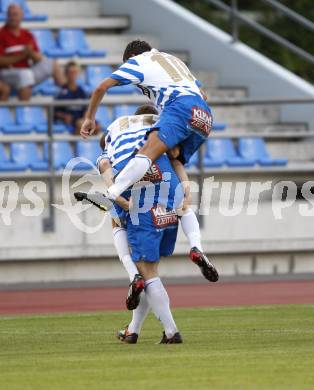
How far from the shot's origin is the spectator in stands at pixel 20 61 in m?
19.2

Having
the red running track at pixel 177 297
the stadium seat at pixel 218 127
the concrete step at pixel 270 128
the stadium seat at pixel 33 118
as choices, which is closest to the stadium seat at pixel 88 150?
the stadium seat at pixel 33 118

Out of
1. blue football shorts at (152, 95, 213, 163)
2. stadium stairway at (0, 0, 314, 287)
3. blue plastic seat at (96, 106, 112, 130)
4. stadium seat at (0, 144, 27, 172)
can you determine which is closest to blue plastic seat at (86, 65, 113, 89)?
stadium stairway at (0, 0, 314, 287)

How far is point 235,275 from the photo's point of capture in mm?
17953

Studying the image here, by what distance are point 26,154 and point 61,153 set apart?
0.47 m

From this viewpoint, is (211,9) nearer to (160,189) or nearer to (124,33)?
(124,33)

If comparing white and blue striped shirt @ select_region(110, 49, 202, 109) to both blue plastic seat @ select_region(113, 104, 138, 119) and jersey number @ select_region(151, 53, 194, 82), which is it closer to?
jersey number @ select_region(151, 53, 194, 82)

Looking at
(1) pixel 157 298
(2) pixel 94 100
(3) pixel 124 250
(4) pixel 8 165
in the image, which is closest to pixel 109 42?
(4) pixel 8 165

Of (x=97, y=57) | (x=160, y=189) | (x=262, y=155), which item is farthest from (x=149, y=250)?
(x=97, y=57)

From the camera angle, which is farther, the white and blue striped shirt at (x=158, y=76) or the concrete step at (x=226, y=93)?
the concrete step at (x=226, y=93)

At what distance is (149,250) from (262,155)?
373 inches

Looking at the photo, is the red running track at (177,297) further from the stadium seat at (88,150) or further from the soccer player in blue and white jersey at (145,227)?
the soccer player in blue and white jersey at (145,227)

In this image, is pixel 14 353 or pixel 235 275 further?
pixel 235 275

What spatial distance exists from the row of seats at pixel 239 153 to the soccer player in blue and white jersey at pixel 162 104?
827cm

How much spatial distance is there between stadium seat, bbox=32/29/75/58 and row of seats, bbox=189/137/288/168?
304 centimetres
